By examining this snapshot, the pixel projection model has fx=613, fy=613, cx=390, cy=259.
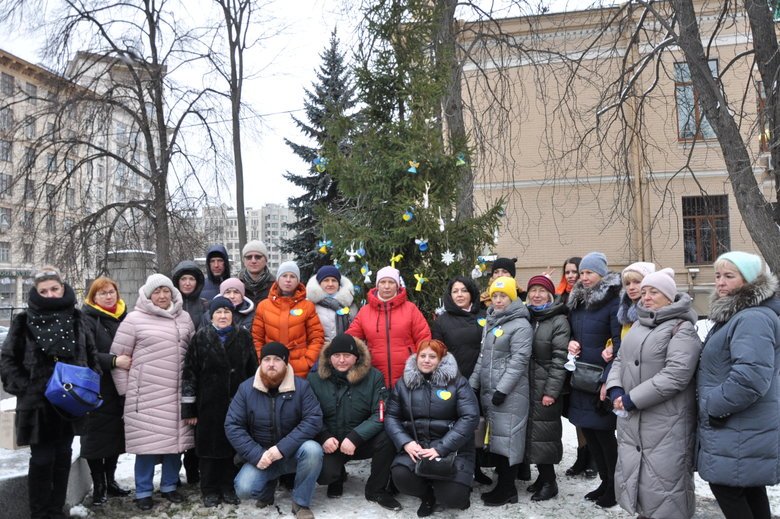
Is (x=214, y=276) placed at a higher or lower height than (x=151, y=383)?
higher

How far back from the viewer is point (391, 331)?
5539 mm

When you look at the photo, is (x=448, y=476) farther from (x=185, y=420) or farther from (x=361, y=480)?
(x=185, y=420)

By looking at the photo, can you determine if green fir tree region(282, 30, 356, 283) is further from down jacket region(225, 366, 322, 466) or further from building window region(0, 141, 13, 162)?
down jacket region(225, 366, 322, 466)

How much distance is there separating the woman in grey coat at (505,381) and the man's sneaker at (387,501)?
76 centimetres

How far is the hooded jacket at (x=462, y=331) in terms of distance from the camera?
5539mm

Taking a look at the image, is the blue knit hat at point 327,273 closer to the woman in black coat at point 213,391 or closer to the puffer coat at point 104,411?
the woman in black coat at point 213,391

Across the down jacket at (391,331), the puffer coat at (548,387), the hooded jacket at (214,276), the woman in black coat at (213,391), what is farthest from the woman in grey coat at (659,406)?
the hooded jacket at (214,276)

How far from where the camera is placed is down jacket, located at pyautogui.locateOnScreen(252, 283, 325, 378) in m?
5.59

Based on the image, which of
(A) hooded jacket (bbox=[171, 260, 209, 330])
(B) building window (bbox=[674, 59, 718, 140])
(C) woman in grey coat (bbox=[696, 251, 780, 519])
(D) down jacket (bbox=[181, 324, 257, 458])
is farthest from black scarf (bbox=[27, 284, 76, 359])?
(B) building window (bbox=[674, 59, 718, 140])

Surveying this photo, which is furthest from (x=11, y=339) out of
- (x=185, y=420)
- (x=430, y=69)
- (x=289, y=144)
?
(x=289, y=144)

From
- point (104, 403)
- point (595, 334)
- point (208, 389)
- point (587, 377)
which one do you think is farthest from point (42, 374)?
point (595, 334)

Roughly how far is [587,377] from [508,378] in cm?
62

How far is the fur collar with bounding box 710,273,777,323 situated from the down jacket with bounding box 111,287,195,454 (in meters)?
4.11

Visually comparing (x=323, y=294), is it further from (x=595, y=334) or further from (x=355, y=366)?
(x=595, y=334)
